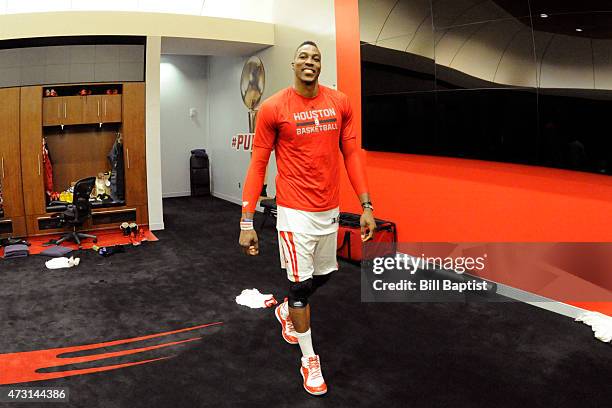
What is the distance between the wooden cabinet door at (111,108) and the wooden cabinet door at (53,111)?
0.44m

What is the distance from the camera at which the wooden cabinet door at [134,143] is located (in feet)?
18.4

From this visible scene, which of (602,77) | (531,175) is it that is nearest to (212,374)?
(531,175)

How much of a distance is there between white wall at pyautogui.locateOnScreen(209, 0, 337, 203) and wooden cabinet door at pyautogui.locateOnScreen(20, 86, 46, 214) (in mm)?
2724

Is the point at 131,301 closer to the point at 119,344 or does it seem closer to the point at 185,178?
the point at 119,344

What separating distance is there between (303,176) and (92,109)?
425 centimetres

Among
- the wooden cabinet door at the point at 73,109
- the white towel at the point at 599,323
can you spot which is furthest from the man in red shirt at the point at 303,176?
the wooden cabinet door at the point at 73,109

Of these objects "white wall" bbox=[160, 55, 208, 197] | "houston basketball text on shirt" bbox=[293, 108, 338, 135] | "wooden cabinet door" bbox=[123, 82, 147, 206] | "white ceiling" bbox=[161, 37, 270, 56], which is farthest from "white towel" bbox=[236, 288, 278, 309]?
"white wall" bbox=[160, 55, 208, 197]

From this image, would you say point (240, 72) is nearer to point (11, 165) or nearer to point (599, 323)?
point (11, 165)

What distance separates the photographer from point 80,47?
5.39 meters

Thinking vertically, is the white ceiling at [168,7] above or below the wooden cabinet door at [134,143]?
above

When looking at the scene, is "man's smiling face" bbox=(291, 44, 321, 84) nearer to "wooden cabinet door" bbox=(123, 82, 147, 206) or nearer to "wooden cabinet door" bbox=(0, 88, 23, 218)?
"wooden cabinet door" bbox=(123, 82, 147, 206)

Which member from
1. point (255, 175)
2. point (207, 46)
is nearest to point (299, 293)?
point (255, 175)

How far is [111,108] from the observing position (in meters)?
5.60

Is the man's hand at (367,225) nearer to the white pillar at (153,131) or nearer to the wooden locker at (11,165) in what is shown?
the white pillar at (153,131)
